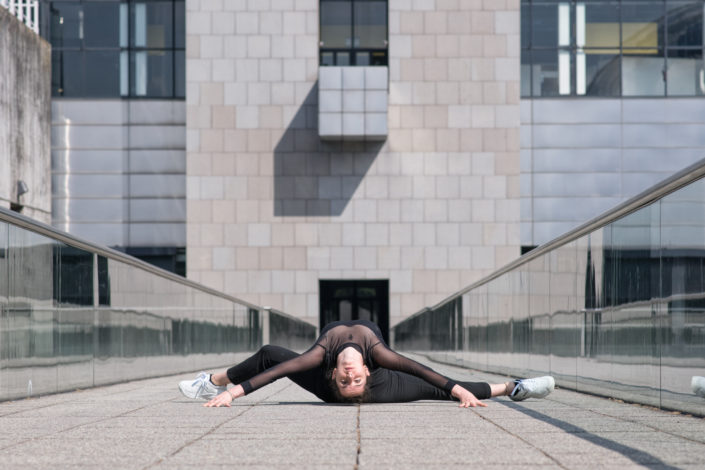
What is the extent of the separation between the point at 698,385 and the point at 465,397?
162 cm

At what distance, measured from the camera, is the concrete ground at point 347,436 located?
Result: 389 centimetres

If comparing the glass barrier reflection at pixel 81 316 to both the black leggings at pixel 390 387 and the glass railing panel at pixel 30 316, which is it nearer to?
the glass railing panel at pixel 30 316

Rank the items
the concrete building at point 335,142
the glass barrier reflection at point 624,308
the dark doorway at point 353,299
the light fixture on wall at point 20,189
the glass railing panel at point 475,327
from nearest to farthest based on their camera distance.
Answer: the glass barrier reflection at point 624,308 → the glass railing panel at point 475,327 → the light fixture on wall at point 20,189 → the concrete building at point 335,142 → the dark doorway at point 353,299

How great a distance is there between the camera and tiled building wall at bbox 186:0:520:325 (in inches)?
1430

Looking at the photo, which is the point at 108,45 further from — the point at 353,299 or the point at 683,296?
the point at 683,296

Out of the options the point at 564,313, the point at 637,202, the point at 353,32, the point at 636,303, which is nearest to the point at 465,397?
the point at 636,303

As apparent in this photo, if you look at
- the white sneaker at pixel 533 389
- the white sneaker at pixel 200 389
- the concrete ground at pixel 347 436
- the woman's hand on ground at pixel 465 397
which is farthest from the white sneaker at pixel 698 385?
the white sneaker at pixel 200 389

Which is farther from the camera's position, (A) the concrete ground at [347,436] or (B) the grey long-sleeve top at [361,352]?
(B) the grey long-sleeve top at [361,352]

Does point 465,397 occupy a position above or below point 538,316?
below

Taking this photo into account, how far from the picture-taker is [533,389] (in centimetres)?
695

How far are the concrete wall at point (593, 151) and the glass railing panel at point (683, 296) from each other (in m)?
30.1

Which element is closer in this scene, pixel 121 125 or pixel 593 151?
pixel 593 151

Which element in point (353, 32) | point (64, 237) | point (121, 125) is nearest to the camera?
point (64, 237)

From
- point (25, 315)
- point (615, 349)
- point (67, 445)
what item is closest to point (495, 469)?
point (67, 445)
